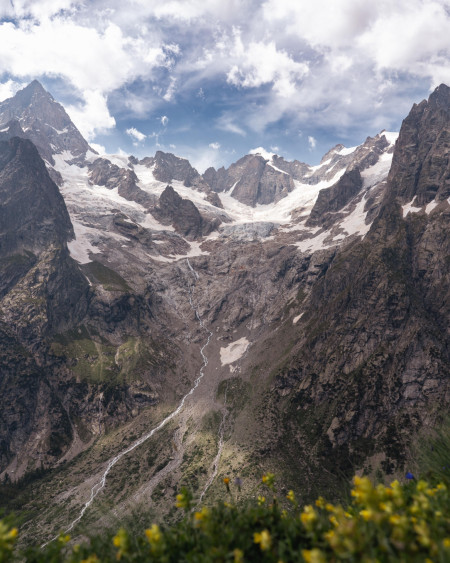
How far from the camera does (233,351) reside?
607ft

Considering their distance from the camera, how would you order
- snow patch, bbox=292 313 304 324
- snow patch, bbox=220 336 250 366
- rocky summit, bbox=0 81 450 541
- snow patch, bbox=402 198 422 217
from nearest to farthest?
rocky summit, bbox=0 81 450 541 < snow patch, bbox=220 336 250 366 < snow patch, bbox=292 313 304 324 < snow patch, bbox=402 198 422 217

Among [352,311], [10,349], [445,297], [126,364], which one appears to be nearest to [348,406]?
[352,311]

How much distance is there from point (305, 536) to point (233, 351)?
180m

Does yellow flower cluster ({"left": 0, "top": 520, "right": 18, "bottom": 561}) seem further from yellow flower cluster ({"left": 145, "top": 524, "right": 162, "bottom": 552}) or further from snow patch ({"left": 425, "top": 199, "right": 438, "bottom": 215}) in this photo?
snow patch ({"left": 425, "top": 199, "right": 438, "bottom": 215})

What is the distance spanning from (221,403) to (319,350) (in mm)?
52757

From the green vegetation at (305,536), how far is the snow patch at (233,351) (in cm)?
16789

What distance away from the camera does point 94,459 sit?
4953 inches

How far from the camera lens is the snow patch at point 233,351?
580 ft

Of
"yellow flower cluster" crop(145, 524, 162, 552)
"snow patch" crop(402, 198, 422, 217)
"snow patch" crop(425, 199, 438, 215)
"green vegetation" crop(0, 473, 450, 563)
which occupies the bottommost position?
"green vegetation" crop(0, 473, 450, 563)

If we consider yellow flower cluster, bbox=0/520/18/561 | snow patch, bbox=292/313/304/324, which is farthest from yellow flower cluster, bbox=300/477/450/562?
snow patch, bbox=292/313/304/324

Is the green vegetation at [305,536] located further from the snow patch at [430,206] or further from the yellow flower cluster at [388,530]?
the snow patch at [430,206]

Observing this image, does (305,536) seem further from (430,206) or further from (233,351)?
(430,206)

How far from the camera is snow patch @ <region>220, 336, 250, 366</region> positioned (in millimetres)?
176887

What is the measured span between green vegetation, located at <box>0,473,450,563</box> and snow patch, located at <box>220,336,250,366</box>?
16789 centimetres
